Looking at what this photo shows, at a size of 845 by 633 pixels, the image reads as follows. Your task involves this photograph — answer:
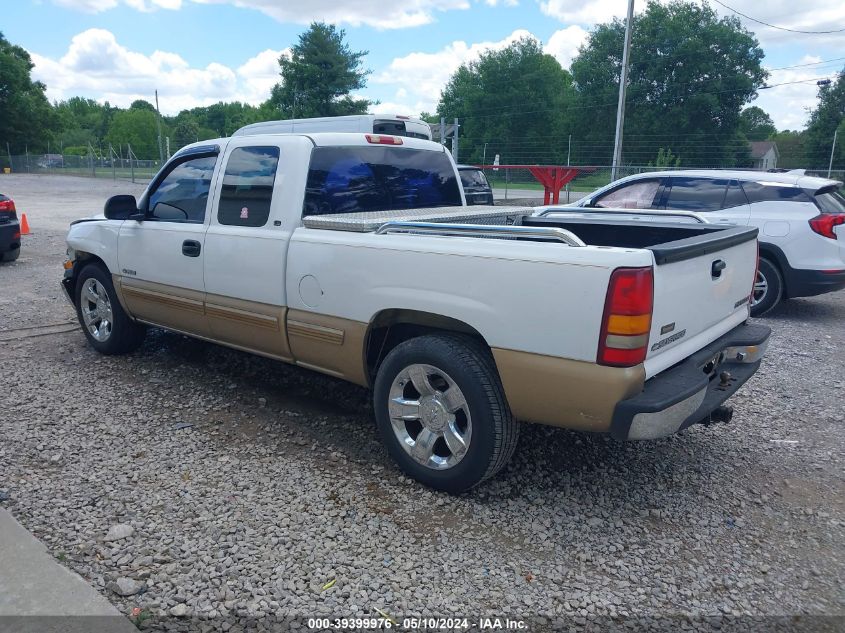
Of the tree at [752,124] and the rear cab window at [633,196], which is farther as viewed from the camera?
the tree at [752,124]

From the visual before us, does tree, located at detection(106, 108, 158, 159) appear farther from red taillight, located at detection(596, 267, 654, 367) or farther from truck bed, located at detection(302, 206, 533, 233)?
red taillight, located at detection(596, 267, 654, 367)

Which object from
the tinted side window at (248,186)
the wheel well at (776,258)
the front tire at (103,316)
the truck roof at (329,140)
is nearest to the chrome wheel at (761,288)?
the wheel well at (776,258)

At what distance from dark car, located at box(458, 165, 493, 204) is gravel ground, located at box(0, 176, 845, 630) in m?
10.3

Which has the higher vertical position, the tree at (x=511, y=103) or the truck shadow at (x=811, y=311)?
the tree at (x=511, y=103)

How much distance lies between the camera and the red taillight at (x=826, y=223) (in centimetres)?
732

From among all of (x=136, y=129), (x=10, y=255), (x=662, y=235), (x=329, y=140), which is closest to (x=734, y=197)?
(x=662, y=235)

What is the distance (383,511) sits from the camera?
11.1 feet

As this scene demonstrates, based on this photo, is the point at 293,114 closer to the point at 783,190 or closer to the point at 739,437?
the point at 783,190

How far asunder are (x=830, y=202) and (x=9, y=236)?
11.5m

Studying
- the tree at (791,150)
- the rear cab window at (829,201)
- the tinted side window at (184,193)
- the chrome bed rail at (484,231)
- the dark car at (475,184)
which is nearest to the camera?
the chrome bed rail at (484,231)

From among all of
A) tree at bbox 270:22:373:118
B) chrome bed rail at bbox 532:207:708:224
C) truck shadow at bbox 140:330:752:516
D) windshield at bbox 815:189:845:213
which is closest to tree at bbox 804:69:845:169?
tree at bbox 270:22:373:118

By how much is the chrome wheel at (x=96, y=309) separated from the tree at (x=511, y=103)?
172 ft

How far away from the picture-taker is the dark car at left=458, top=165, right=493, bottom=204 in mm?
14812

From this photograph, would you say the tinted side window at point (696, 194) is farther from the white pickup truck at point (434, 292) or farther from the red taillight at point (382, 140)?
the red taillight at point (382, 140)
